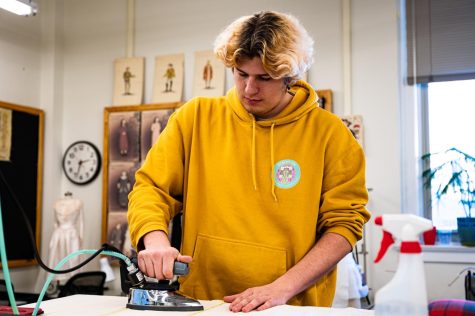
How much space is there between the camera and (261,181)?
166cm

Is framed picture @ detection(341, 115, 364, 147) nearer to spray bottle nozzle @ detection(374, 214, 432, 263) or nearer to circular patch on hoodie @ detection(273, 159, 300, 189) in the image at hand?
circular patch on hoodie @ detection(273, 159, 300, 189)

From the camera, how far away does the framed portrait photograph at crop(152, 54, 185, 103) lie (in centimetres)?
530

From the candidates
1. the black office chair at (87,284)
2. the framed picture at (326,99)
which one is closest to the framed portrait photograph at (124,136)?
the black office chair at (87,284)

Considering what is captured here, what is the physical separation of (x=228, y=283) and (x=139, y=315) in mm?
399

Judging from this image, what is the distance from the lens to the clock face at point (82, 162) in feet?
18.5

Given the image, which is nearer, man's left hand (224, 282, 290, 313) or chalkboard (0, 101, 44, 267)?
man's left hand (224, 282, 290, 313)

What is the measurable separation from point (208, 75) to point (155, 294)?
3980 millimetres

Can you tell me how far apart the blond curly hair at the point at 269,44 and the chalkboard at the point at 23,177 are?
397 cm

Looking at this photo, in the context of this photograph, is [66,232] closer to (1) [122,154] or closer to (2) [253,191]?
(1) [122,154]

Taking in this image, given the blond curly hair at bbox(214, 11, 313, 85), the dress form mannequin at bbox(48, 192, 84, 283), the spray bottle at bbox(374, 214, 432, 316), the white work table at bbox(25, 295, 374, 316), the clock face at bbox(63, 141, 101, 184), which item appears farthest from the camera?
the clock face at bbox(63, 141, 101, 184)

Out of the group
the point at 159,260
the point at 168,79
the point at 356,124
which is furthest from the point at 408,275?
the point at 168,79

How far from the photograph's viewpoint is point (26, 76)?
5.55m

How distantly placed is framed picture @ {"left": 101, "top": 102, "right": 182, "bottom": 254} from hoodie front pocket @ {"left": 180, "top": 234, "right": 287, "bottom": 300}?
12.3 ft

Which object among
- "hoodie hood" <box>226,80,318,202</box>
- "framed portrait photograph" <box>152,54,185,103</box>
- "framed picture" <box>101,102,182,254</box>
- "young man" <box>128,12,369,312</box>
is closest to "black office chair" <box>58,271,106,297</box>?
"framed picture" <box>101,102,182,254</box>
